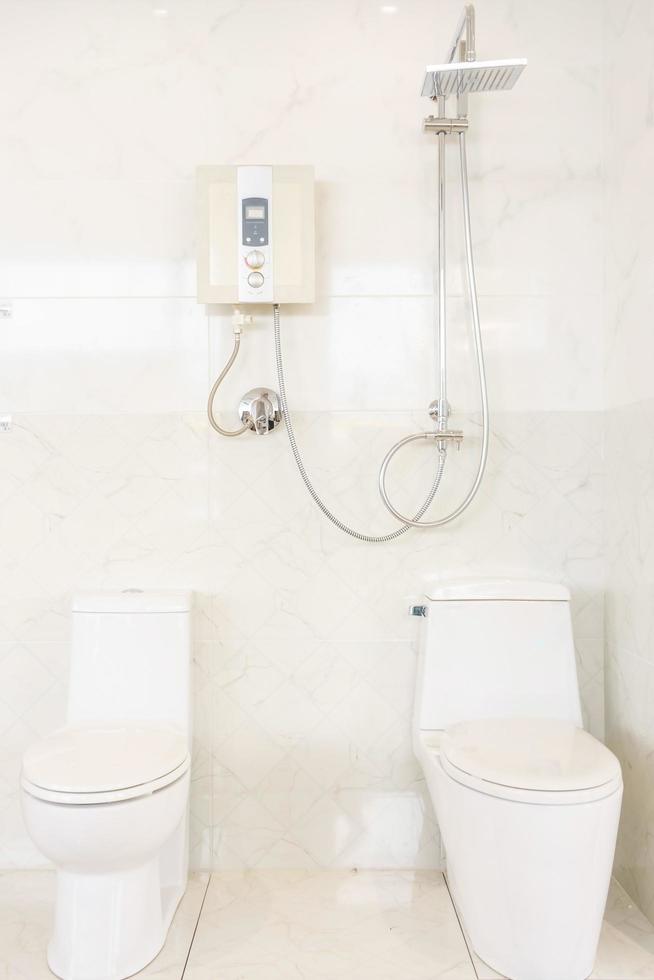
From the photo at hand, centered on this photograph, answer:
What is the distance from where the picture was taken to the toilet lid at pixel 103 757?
141cm

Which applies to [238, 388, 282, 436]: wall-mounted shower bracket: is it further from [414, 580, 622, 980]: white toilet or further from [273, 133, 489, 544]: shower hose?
[414, 580, 622, 980]: white toilet

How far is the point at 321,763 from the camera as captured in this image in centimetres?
195

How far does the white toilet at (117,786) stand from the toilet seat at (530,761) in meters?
0.56

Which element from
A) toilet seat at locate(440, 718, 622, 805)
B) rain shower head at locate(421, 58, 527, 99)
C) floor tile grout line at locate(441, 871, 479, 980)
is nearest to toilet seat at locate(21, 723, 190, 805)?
toilet seat at locate(440, 718, 622, 805)

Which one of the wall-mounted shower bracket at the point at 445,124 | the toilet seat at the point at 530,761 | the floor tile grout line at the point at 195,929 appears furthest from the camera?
the wall-mounted shower bracket at the point at 445,124

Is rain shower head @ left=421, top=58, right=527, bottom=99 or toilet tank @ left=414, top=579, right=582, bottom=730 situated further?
toilet tank @ left=414, top=579, right=582, bottom=730

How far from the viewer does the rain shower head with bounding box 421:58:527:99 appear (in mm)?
1555

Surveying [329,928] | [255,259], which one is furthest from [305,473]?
[329,928]

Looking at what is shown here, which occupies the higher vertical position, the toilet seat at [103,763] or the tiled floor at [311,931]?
the toilet seat at [103,763]

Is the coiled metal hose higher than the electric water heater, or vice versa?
the electric water heater

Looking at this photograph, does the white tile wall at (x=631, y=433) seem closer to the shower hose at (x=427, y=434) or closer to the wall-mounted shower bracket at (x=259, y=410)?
the shower hose at (x=427, y=434)

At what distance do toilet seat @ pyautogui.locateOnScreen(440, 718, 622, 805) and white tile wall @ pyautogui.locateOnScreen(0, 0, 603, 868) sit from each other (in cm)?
35

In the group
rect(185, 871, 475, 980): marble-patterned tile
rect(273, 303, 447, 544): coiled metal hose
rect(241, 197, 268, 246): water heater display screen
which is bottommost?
rect(185, 871, 475, 980): marble-patterned tile

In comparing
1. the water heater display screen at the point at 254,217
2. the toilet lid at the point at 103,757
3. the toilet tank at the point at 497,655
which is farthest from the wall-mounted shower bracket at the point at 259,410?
the toilet lid at the point at 103,757
